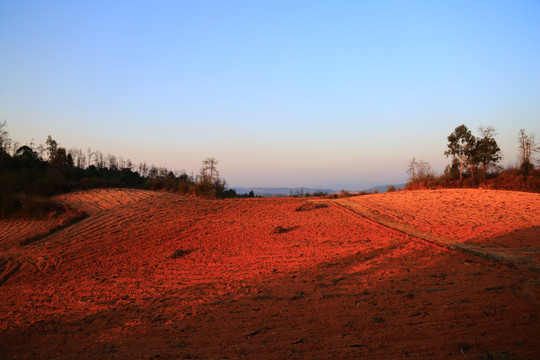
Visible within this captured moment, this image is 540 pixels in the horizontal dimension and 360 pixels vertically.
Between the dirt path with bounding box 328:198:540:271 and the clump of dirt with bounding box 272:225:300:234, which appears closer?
the dirt path with bounding box 328:198:540:271

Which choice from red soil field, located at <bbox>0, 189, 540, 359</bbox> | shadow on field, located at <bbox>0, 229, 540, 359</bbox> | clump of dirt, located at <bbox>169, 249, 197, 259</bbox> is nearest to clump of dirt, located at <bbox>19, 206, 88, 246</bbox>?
red soil field, located at <bbox>0, 189, 540, 359</bbox>

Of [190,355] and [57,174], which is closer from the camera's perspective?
[190,355]

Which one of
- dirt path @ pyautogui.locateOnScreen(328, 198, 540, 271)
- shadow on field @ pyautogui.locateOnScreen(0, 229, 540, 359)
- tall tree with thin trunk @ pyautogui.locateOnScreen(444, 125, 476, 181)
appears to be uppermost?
tall tree with thin trunk @ pyautogui.locateOnScreen(444, 125, 476, 181)

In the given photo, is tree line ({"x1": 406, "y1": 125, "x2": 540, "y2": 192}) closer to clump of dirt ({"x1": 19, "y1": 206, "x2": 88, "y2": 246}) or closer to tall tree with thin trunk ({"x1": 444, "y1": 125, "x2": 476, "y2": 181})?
tall tree with thin trunk ({"x1": 444, "y1": 125, "x2": 476, "y2": 181})

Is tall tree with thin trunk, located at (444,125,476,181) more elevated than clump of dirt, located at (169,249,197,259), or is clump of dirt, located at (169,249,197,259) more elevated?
tall tree with thin trunk, located at (444,125,476,181)

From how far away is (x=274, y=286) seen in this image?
7621 mm

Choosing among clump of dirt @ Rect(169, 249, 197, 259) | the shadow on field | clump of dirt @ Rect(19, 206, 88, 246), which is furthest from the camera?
clump of dirt @ Rect(19, 206, 88, 246)

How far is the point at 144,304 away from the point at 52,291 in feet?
10.6

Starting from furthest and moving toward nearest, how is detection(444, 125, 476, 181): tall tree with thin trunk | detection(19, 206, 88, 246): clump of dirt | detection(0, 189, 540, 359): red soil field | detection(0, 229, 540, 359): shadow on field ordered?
detection(444, 125, 476, 181): tall tree with thin trunk
detection(19, 206, 88, 246): clump of dirt
detection(0, 189, 540, 359): red soil field
detection(0, 229, 540, 359): shadow on field

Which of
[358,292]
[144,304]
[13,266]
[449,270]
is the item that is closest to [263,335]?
[358,292]

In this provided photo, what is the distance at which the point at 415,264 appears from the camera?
8.45 meters

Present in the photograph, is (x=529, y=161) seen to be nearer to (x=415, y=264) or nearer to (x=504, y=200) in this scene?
(x=504, y=200)

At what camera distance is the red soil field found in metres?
4.71

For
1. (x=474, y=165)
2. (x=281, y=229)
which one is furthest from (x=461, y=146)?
(x=281, y=229)
